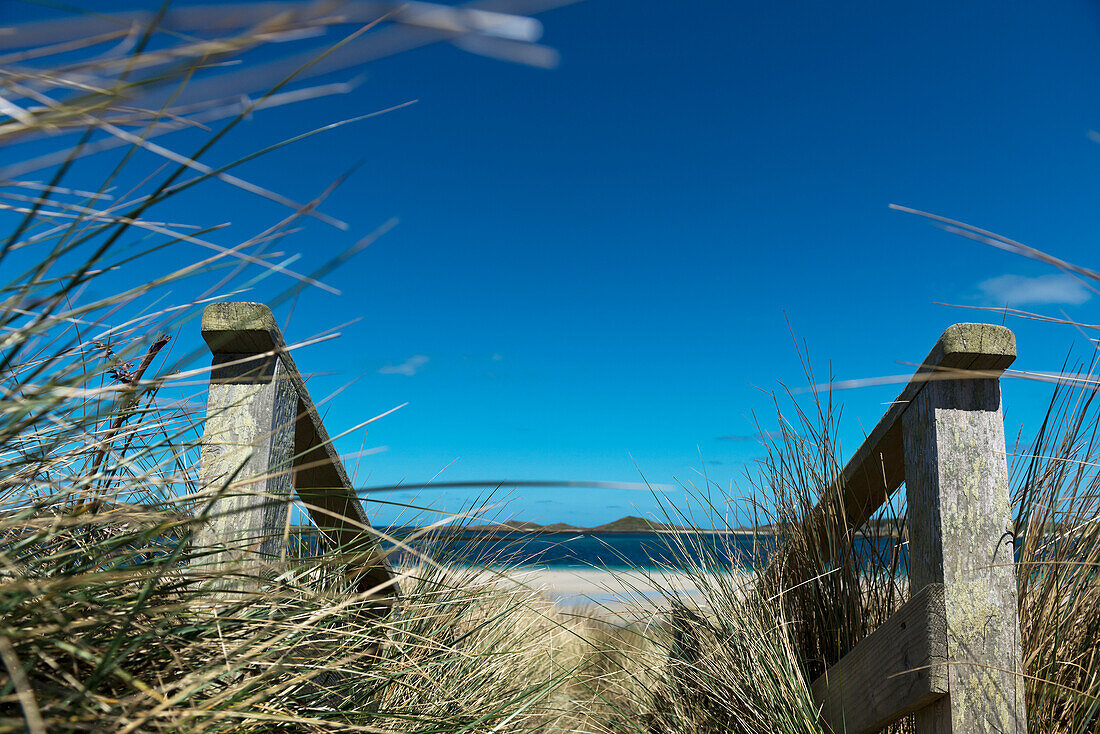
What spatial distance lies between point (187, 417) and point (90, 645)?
0.54 m

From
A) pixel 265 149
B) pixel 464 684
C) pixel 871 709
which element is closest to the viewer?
pixel 265 149

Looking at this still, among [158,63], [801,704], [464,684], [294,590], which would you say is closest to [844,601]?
[801,704]

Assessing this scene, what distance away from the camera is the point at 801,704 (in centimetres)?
197

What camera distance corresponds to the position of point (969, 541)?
174 cm

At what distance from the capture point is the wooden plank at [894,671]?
5.50 ft

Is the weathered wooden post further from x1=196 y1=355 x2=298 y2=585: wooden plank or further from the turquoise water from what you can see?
the turquoise water

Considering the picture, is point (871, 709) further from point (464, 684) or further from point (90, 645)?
point (90, 645)

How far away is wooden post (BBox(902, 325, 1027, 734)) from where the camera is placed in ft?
5.42

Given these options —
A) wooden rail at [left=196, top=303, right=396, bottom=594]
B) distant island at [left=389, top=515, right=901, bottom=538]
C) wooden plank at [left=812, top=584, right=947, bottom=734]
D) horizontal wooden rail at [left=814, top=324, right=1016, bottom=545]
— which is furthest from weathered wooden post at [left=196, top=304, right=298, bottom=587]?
wooden plank at [left=812, top=584, right=947, bottom=734]

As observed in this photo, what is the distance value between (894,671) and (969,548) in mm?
384

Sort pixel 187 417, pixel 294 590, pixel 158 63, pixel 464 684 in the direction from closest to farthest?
pixel 158 63, pixel 294 590, pixel 187 417, pixel 464 684

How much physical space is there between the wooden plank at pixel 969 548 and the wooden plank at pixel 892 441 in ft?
0.20

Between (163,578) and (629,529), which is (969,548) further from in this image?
(163,578)

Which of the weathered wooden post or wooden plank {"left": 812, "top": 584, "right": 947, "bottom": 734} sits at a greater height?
the weathered wooden post
